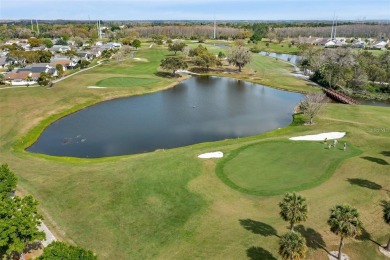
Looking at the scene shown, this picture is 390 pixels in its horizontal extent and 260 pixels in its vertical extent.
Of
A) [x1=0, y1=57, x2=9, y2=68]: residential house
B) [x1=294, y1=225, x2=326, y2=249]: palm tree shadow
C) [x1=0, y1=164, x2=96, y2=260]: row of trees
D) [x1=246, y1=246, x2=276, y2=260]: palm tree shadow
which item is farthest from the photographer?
[x1=0, y1=57, x2=9, y2=68]: residential house

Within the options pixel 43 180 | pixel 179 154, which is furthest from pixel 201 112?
pixel 43 180

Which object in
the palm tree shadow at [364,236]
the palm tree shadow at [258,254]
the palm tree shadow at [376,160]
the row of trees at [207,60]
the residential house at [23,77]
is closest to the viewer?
the palm tree shadow at [258,254]

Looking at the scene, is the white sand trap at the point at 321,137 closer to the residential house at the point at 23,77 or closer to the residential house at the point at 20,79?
the residential house at the point at 20,79

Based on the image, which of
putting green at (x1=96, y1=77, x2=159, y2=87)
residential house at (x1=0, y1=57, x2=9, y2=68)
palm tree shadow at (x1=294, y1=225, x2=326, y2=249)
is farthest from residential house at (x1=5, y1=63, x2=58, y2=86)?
palm tree shadow at (x1=294, y1=225, x2=326, y2=249)

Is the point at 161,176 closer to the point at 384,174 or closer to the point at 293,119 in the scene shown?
→ the point at 384,174

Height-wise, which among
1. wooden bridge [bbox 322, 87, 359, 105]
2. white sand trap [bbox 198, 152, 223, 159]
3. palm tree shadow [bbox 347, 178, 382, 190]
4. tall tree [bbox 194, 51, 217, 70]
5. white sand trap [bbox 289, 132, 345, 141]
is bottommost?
palm tree shadow [bbox 347, 178, 382, 190]

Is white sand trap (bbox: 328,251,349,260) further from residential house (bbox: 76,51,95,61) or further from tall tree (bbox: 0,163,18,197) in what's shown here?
residential house (bbox: 76,51,95,61)

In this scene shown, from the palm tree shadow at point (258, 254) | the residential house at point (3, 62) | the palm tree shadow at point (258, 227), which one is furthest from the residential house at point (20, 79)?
the palm tree shadow at point (258, 254)
